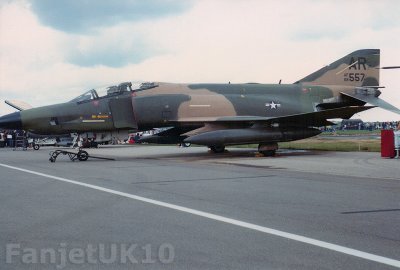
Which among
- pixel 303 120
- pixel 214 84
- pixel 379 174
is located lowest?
pixel 379 174

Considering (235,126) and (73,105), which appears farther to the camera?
(235,126)

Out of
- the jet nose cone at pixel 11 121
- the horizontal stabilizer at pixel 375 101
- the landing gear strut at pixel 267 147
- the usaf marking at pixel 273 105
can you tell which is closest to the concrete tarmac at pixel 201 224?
the jet nose cone at pixel 11 121

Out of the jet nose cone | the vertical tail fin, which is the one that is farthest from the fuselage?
the vertical tail fin

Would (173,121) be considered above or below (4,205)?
above

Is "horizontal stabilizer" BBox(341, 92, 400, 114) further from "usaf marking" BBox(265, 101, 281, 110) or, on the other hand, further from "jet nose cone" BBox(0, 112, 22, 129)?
"jet nose cone" BBox(0, 112, 22, 129)

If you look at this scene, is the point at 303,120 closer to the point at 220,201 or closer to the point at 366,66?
the point at 366,66

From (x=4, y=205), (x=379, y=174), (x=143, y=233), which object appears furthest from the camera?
(x=379, y=174)

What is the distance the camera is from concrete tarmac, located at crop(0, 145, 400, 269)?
12.3ft

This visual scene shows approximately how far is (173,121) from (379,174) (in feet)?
28.7

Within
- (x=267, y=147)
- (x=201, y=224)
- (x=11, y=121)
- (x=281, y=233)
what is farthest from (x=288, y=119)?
(x=281, y=233)

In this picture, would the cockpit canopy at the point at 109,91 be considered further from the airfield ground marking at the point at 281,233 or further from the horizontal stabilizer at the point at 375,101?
the airfield ground marking at the point at 281,233

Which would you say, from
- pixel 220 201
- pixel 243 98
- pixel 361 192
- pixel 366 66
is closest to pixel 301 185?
pixel 361 192

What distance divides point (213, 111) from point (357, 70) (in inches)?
284

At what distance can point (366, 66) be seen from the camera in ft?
66.5
